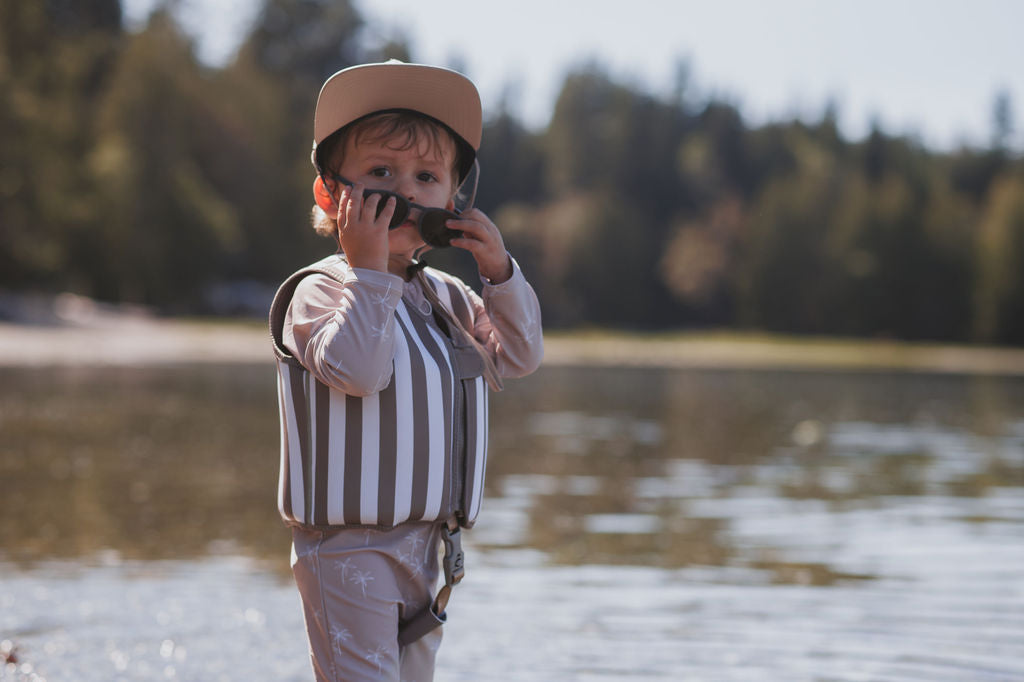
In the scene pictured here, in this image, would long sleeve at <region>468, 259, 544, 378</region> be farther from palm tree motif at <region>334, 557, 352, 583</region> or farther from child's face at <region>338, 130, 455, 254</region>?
palm tree motif at <region>334, 557, 352, 583</region>

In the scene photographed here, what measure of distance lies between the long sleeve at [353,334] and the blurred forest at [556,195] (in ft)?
91.5

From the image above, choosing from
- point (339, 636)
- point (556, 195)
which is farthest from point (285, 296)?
point (556, 195)

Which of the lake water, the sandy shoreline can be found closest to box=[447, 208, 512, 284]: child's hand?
the lake water

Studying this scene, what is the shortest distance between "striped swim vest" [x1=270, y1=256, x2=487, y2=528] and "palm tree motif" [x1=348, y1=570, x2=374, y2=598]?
89 millimetres

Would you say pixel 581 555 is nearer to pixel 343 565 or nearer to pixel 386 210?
pixel 343 565

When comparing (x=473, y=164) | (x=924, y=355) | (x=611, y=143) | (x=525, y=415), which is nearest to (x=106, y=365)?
(x=525, y=415)

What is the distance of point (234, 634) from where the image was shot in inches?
159

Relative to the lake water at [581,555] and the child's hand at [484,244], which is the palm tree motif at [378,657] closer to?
the child's hand at [484,244]

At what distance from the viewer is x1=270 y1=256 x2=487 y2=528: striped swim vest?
7.04 feet

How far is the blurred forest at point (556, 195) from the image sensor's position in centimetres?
3359

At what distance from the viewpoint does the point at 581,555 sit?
5949 millimetres

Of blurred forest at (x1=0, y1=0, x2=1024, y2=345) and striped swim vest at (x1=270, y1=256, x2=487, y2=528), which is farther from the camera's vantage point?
blurred forest at (x1=0, y1=0, x2=1024, y2=345)

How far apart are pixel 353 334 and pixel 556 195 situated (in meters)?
60.7

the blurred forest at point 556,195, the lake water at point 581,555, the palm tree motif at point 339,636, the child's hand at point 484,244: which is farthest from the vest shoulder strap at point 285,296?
the blurred forest at point 556,195
